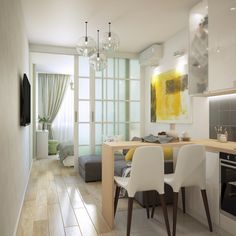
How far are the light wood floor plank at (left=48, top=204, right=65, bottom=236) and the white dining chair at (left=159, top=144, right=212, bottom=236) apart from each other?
48.9 inches

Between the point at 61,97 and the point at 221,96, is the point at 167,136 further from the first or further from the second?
the point at 61,97

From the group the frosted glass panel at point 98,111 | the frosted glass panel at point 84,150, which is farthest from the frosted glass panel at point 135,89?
the frosted glass panel at point 84,150

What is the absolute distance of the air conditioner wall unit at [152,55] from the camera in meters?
4.84

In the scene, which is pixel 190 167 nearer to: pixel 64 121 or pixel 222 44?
pixel 222 44

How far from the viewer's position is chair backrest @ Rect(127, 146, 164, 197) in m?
2.39

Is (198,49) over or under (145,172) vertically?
over

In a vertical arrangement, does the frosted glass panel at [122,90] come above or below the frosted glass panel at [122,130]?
above

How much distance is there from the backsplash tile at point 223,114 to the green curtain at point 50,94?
618 centimetres

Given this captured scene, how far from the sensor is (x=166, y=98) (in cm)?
463

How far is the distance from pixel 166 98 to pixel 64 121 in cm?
494

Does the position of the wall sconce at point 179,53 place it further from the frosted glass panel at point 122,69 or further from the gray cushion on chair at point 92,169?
the gray cushion on chair at point 92,169

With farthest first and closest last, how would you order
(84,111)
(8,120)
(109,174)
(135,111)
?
(135,111) → (84,111) → (109,174) → (8,120)

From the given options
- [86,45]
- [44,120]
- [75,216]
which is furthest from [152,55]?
[44,120]

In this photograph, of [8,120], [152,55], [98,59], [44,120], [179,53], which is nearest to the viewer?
[8,120]
